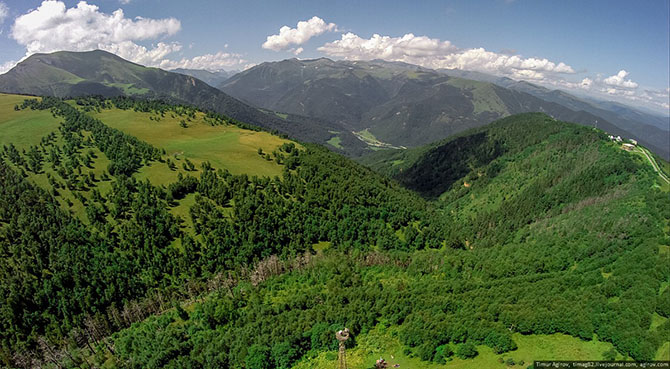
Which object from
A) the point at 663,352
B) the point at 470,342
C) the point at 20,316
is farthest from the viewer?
the point at 20,316

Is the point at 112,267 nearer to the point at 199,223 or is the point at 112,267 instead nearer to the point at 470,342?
the point at 199,223

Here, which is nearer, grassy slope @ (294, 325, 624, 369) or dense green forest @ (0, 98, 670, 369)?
grassy slope @ (294, 325, 624, 369)

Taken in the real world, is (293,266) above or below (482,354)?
below

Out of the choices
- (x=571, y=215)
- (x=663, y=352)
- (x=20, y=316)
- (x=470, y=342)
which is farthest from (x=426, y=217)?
(x=20, y=316)

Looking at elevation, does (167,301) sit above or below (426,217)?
below

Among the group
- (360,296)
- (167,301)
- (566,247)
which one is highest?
(566,247)

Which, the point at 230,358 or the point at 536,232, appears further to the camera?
the point at 536,232

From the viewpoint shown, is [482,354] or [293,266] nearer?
[482,354]

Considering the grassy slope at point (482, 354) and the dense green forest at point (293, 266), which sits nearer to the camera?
the grassy slope at point (482, 354)
